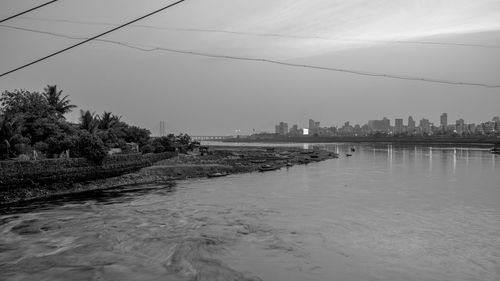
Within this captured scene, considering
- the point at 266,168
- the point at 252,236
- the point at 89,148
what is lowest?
the point at 252,236

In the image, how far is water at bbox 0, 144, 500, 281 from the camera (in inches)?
617

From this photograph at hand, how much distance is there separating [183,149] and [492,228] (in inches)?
2527

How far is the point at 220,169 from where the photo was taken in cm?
5612

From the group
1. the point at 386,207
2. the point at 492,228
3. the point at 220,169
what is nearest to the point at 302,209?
the point at 386,207

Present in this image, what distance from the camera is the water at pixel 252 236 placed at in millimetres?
15680

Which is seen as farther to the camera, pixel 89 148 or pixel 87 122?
pixel 87 122

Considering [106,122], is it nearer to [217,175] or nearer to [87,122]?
[87,122]

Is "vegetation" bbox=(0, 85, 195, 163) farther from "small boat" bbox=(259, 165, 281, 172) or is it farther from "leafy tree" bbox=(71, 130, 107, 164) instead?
"small boat" bbox=(259, 165, 281, 172)

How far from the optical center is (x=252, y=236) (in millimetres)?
21047

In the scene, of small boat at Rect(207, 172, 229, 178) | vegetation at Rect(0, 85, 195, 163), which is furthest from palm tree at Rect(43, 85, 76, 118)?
small boat at Rect(207, 172, 229, 178)

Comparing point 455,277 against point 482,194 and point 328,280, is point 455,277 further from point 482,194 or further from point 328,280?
point 482,194

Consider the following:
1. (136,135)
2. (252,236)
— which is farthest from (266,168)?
(252,236)

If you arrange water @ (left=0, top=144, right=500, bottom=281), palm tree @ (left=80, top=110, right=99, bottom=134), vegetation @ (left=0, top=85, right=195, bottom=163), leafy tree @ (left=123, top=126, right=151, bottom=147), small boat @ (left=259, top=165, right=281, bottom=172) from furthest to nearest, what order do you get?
leafy tree @ (left=123, top=126, right=151, bottom=147) → small boat @ (left=259, top=165, right=281, bottom=172) → palm tree @ (left=80, top=110, right=99, bottom=134) → vegetation @ (left=0, top=85, right=195, bottom=163) → water @ (left=0, top=144, right=500, bottom=281)

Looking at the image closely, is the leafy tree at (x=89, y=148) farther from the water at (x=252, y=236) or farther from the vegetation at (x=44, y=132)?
the water at (x=252, y=236)
